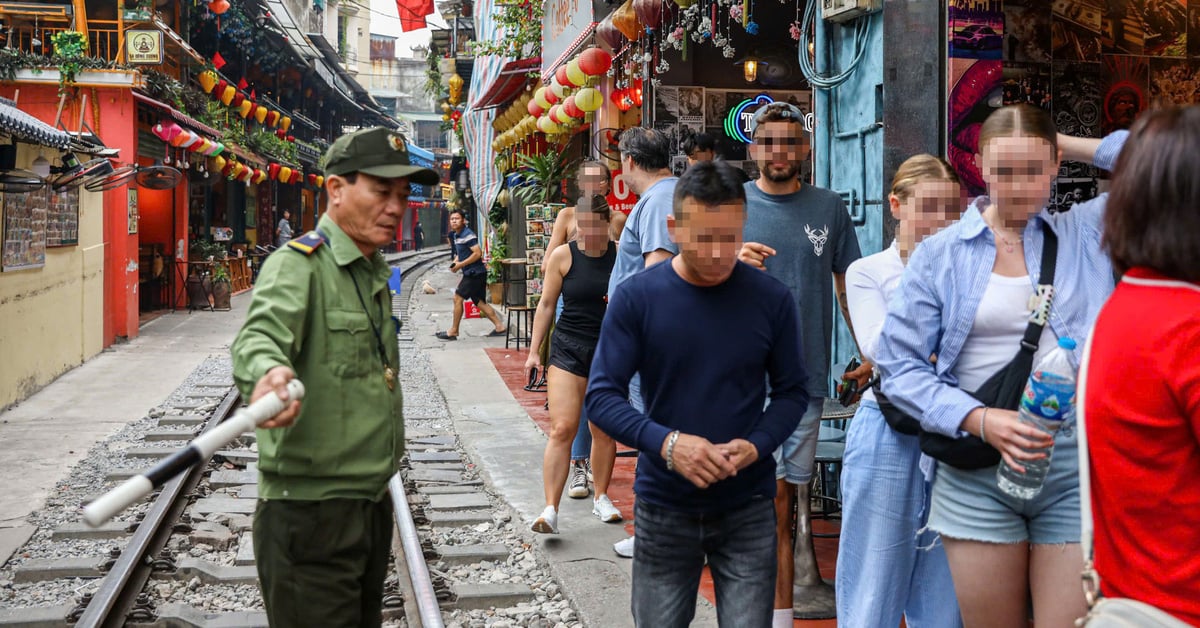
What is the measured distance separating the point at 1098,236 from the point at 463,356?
521 inches

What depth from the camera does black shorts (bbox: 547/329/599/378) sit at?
649 centimetres

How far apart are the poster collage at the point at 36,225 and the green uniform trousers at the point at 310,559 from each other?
10.1 m

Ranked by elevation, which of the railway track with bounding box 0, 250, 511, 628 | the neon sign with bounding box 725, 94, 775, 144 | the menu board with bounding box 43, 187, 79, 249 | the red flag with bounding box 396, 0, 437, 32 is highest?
the red flag with bounding box 396, 0, 437, 32

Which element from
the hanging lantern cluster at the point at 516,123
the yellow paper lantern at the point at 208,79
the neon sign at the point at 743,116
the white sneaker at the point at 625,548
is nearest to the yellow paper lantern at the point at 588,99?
the neon sign at the point at 743,116

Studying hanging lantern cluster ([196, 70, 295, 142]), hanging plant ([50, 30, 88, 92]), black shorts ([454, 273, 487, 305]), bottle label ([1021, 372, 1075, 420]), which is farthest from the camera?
hanging lantern cluster ([196, 70, 295, 142])

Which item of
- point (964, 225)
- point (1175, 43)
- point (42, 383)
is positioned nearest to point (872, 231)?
point (1175, 43)

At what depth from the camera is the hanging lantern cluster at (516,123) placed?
18.0 m

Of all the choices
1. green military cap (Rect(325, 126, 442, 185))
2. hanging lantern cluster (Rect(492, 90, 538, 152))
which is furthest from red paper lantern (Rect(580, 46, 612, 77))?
green military cap (Rect(325, 126, 442, 185))

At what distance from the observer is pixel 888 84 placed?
6324 millimetres

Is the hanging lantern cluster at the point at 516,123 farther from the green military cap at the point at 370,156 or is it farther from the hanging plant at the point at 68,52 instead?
the green military cap at the point at 370,156

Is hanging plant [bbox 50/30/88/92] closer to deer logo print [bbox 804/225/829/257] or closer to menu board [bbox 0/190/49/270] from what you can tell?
menu board [bbox 0/190/49/270]

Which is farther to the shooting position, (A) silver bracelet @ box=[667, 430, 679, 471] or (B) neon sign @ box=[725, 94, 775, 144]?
(B) neon sign @ box=[725, 94, 775, 144]

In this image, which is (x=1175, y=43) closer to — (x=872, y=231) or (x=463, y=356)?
(x=872, y=231)

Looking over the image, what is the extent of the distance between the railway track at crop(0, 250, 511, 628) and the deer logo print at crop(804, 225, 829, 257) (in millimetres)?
2275
